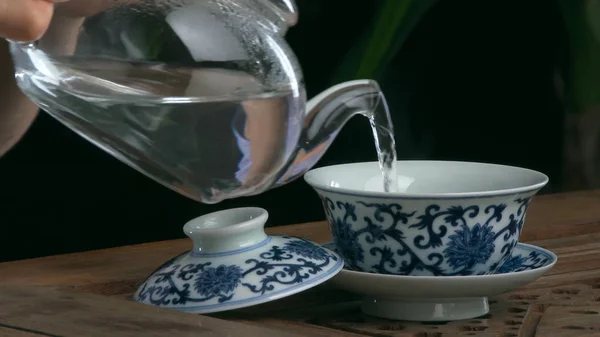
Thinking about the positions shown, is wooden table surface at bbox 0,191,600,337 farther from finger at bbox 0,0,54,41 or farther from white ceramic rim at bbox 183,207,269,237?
finger at bbox 0,0,54,41

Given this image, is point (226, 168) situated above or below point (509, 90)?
above

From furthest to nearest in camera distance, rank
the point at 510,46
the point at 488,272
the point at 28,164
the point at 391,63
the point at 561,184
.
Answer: the point at 561,184, the point at 510,46, the point at 391,63, the point at 28,164, the point at 488,272

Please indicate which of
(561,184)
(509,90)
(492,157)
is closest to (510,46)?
(509,90)

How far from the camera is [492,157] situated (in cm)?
158

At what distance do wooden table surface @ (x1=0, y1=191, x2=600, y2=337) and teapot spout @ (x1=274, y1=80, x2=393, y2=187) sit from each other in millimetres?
113

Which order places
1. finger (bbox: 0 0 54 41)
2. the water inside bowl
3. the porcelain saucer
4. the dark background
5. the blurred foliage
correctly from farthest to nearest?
the blurred foliage
the dark background
the water inside bowl
the porcelain saucer
finger (bbox: 0 0 54 41)

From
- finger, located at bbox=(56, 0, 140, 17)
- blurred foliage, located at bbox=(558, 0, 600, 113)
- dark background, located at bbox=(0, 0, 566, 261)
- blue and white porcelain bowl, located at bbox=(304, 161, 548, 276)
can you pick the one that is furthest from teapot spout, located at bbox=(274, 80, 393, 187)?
blurred foliage, located at bbox=(558, 0, 600, 113)

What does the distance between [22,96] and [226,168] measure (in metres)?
0.24

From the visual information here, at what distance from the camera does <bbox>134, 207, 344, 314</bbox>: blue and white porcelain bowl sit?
761 mm

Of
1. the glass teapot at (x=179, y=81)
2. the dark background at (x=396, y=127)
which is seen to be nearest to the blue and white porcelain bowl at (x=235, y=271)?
the glass teapot at (x=179, y=81)

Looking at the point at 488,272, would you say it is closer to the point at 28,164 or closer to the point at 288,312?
the point at 288,312

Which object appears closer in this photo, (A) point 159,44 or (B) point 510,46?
(A) point 159,44

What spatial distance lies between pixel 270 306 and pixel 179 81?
0.84ft

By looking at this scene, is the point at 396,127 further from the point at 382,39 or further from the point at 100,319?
the point at 100,319
